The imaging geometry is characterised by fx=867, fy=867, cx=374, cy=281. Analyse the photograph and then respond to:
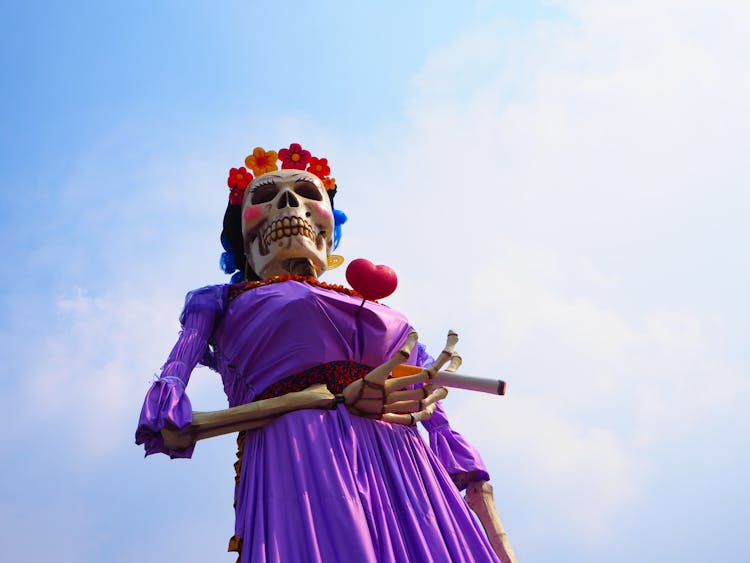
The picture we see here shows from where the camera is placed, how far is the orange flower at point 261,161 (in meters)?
4.79

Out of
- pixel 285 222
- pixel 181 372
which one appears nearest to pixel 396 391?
pixel 181 372

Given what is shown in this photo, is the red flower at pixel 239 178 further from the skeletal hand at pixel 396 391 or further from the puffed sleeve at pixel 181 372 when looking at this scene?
the skeletal hand at pixel 396 391

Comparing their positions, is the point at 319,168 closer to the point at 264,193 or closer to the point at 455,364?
the point at 264,193

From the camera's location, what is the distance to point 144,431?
3303 millimetres

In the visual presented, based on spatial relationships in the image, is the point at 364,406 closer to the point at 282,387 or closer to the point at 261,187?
the point at 282,387

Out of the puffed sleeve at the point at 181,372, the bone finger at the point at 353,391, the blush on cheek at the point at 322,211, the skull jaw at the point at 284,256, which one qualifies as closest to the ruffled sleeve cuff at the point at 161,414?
the puffed sleeve at the point at 181,372

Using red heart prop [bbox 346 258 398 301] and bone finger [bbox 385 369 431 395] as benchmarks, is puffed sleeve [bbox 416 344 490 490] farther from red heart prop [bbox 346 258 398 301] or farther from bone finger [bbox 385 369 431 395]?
red heart prop [bbox 346 258 398 301]

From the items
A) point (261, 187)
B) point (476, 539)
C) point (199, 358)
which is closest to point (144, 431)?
point (199, 358)

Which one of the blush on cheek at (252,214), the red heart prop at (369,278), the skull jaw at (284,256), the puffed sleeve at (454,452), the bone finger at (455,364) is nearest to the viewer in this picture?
→ the red heart prop at (369,278)

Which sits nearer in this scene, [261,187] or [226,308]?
[226,308]

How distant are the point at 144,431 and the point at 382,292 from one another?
111cm

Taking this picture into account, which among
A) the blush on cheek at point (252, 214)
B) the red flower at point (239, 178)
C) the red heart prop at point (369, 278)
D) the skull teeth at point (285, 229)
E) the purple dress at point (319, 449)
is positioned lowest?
→ the purple dress at point (319, 449)

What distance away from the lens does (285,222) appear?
4.33 m

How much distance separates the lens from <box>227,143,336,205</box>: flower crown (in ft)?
15.5
